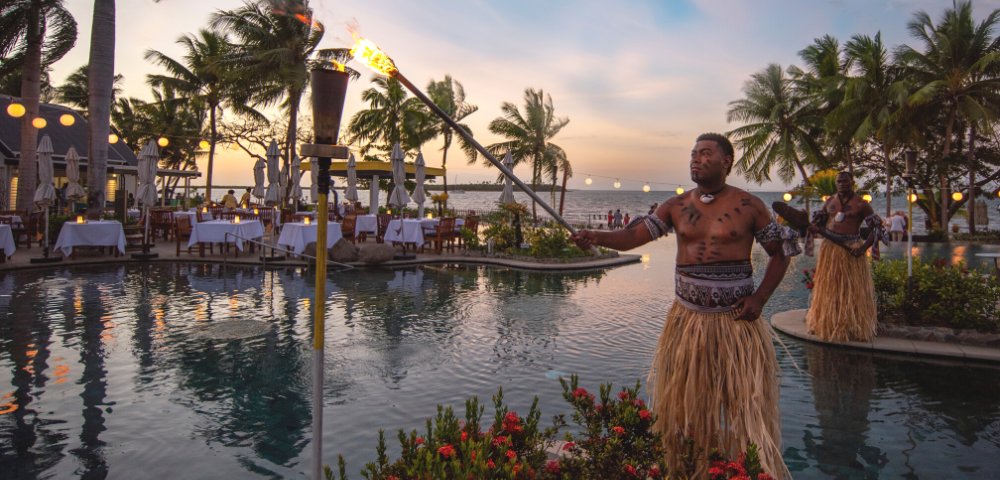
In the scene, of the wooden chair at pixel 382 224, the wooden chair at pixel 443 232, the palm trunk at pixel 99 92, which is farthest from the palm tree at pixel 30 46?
the wooden chair at pixel 443 232

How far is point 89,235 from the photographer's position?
13094mm

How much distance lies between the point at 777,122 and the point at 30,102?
100 feet

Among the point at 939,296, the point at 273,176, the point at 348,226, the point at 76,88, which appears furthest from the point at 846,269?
the point at 76,88

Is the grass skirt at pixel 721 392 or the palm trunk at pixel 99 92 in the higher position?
the palm trunk at pixel 99 92

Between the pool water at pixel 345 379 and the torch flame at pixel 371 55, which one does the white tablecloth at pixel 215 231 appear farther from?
the torch flame at pixel 371 55

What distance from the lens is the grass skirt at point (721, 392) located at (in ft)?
9.08

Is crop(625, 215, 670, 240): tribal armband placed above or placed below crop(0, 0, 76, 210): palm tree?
below

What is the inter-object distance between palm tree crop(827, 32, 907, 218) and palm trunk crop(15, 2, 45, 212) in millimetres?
29427

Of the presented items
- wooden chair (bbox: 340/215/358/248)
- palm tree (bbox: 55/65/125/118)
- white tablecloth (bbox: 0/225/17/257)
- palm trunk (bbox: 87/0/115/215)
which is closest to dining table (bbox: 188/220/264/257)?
wooden chair (bbox: 340/215/358/248)

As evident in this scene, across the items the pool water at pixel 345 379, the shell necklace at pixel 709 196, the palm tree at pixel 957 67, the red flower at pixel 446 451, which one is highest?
the palm tree at pixel 957 67

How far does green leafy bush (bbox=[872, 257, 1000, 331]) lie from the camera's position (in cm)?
640

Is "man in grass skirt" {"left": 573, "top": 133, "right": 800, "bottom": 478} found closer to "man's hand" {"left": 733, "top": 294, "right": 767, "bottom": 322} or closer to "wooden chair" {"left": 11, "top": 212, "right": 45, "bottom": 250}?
"man's hand" {"left": 733, "top": 294, "right": 767, "bottom": 322}

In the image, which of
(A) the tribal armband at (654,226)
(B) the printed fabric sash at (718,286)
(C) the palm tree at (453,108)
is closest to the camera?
(B) the printed fabric sash at (718,286)

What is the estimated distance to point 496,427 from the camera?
269 centimetres
